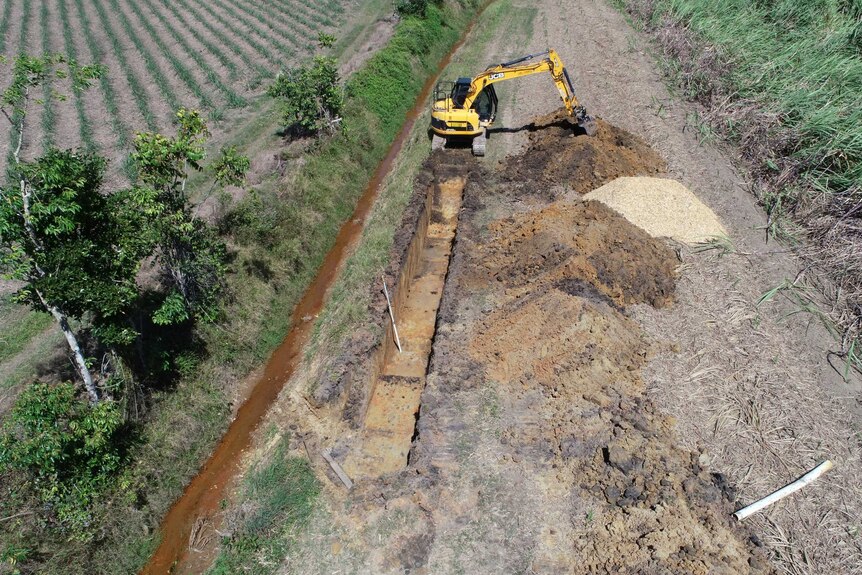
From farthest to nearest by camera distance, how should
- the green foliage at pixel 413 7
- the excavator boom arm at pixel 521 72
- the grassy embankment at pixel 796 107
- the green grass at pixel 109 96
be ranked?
the green foliage at pixel 413 7
the green grass at pixel 109 96
the excavator boom arm at pixel 521 72
the grassy embankment at pixel 796 107

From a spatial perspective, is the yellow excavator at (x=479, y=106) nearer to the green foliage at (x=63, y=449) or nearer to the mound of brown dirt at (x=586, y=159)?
the mound of brown dirt at (x=586, y=159)

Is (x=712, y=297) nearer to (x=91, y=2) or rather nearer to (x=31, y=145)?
(x=31, y=145)

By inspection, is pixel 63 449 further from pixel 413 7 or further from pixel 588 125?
pixel 413 7

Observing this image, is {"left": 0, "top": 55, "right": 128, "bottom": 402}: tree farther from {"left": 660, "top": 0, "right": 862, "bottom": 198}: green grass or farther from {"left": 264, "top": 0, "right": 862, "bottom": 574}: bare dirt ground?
{"left": 660, "top": 0, "right": 862, "bottom": 198}: green grass

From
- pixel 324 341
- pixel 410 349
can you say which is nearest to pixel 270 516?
pixel 324 341

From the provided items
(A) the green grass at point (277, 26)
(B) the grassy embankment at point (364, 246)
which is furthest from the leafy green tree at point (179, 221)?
Answer: (A) the green grass at point (277, 26)
